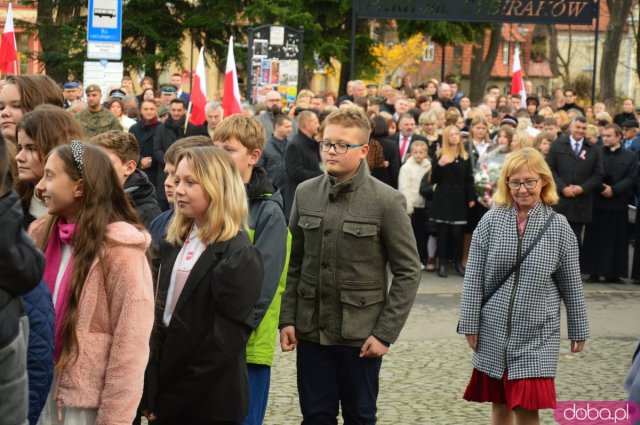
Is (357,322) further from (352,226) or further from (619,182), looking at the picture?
(619,182)

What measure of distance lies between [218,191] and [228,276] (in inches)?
14.7

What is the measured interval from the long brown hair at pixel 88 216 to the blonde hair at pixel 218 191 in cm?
48

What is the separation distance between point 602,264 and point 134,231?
1108cm

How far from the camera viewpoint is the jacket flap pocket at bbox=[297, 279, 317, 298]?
5.91 meters

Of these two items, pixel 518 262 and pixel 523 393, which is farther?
pixel 518 262

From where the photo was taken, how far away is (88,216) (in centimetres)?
430

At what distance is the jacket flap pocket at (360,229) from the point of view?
578 cm

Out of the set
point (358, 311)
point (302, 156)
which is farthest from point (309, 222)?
point (302, 156)

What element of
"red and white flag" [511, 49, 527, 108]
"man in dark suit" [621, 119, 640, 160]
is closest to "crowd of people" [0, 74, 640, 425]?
"man in dark suit" [621, 119, 640, 160]

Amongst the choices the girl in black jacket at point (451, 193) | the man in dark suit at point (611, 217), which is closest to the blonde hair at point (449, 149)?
the girl in black jacket at point (451, 193)

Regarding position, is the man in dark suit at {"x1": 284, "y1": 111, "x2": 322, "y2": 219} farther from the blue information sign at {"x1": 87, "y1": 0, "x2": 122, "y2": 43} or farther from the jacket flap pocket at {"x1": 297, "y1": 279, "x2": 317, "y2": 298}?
the jacket flap pocket at {"x1": 297, "y1": 279, "x2": 317, "y2": 298}

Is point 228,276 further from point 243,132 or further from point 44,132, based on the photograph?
point 243,132

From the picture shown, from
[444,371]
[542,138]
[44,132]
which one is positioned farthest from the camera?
[542,138]

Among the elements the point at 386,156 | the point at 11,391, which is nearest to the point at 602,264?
the point at 386,156
